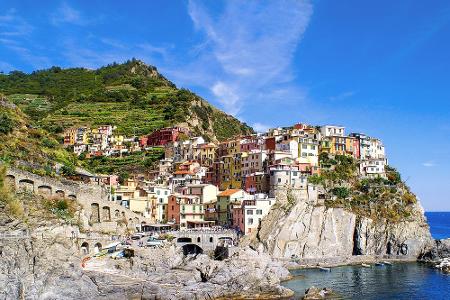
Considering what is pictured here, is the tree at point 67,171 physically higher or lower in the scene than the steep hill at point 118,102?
lower

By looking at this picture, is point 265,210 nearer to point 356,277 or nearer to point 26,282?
point 356,277

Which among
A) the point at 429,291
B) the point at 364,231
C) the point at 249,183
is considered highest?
the point at 249,183

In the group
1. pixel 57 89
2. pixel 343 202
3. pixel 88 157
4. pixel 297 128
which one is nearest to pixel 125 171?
pixel 88 157

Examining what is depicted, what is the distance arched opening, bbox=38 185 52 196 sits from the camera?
62.2 m

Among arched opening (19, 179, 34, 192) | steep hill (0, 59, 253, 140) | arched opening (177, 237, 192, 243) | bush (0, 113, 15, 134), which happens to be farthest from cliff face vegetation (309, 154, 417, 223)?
steep hill (0, 59, 253, 140)

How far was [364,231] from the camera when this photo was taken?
79625 mm

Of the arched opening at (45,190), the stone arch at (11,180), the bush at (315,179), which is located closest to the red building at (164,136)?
the bush at (315,179)

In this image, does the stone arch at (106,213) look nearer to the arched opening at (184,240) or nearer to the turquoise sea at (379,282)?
the arched opening at (184,240)

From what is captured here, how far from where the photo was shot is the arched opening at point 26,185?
6059 cm

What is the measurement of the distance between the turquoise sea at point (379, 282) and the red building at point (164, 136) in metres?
Result: 55.1

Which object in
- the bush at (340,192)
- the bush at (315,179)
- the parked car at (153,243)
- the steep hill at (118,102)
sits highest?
the steep hill at (118,102)

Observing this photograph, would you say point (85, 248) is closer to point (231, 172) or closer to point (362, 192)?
point (231, 172)

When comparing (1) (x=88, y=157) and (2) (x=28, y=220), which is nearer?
(2) (x=28, y=220)

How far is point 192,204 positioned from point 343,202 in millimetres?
24490
